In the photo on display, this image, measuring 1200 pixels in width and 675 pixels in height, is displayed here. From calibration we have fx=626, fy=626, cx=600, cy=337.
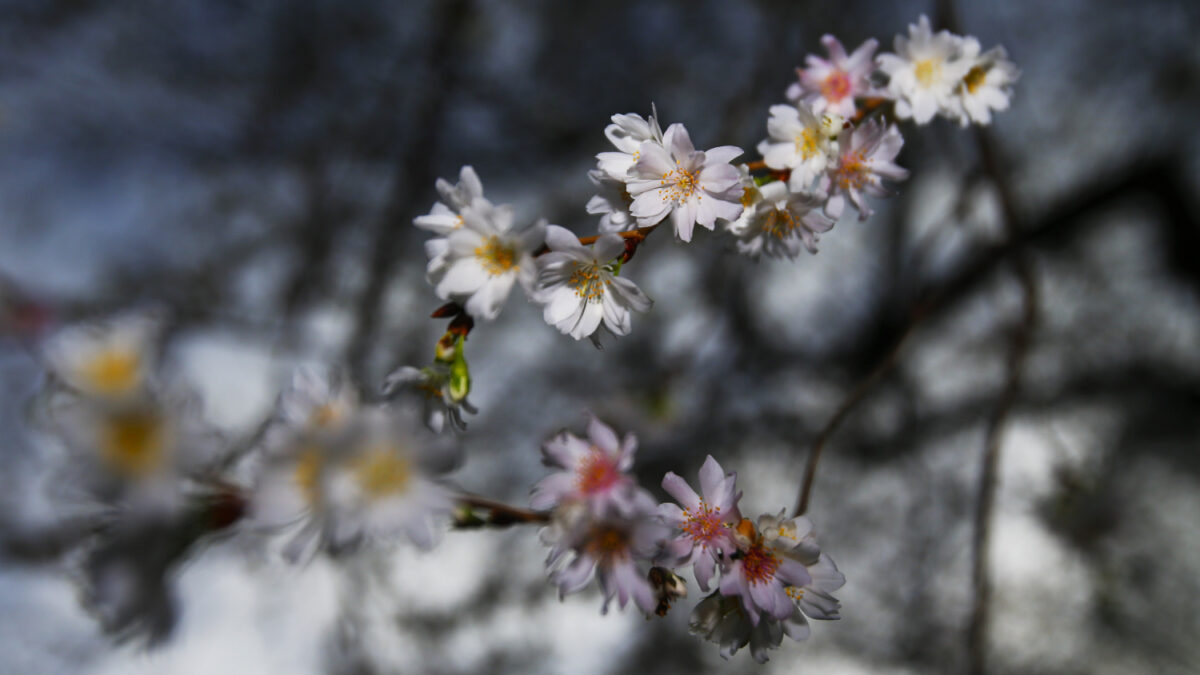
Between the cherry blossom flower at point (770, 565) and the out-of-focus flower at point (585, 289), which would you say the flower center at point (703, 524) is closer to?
the cherry blossom flower at point (770, 565)

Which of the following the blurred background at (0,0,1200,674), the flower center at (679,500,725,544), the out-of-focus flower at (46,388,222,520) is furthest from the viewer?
the blurred background at (0,0,1200,674)

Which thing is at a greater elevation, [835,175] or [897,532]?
[897,532]

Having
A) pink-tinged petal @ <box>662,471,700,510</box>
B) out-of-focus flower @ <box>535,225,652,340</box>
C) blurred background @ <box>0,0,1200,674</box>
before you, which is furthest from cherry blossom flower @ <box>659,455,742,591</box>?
blurred background @ <box>0,0,1200,674</box>

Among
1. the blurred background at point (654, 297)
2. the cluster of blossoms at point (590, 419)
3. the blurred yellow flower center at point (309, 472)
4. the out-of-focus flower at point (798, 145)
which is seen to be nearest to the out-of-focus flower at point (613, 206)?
the cluster of blossoms at point (590, 419)

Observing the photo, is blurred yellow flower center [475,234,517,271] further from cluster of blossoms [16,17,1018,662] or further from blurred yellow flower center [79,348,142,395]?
blurred yellow flower center [79,348,142,395]

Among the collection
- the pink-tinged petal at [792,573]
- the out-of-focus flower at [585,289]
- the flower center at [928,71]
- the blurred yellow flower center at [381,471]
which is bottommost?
the blurred yellow flower center at [381,471]

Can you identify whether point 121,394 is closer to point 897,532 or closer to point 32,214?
point 897,532

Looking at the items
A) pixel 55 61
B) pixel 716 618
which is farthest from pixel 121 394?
pixel 55 61
